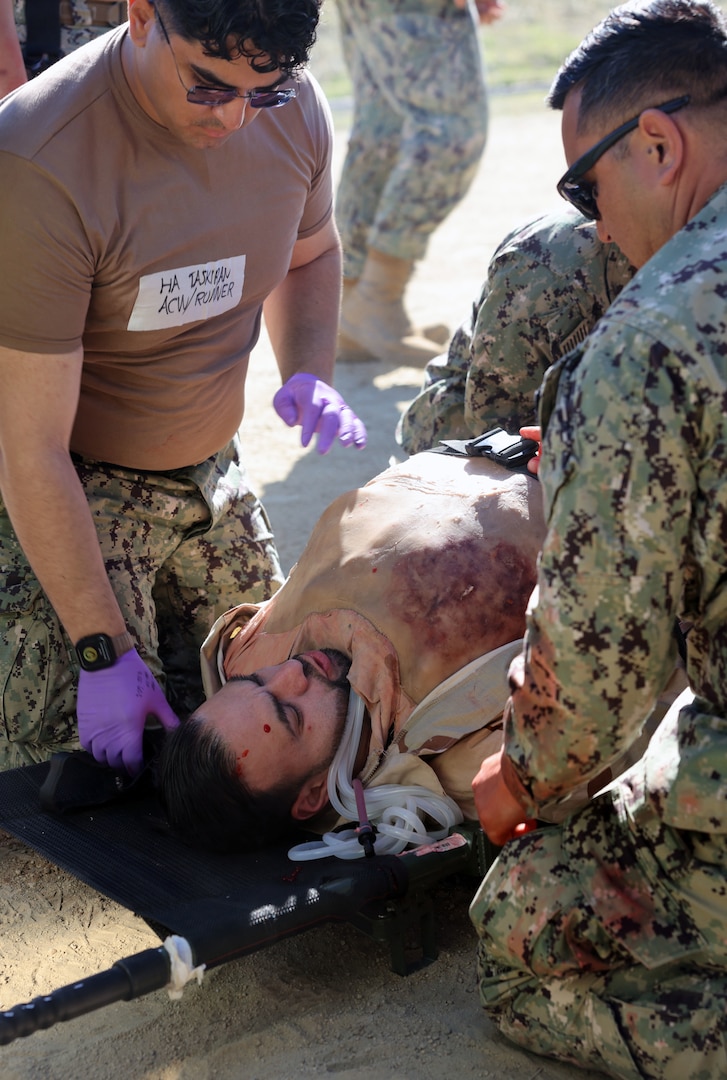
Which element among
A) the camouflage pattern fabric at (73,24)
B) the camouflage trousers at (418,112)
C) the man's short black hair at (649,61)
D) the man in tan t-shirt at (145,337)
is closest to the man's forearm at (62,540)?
the man in tan t-shirt at (145,337)

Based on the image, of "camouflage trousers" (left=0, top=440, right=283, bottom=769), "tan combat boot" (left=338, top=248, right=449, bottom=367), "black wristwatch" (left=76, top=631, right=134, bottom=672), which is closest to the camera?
"black wristwatch" (left=76, top=631, right=134, bottom=672)

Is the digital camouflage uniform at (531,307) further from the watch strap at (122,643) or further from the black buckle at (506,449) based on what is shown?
the watch strap at (122,643)

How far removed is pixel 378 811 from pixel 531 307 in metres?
1.40

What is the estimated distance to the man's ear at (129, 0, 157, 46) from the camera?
7.95 ft

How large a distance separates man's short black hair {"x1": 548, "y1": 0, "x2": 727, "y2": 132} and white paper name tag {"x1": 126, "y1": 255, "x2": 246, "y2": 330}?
111 cm

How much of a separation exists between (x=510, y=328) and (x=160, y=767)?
4.74 feet

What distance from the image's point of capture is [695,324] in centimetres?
165

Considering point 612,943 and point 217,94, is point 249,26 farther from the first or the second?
point 612,943

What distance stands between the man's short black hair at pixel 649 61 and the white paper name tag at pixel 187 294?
111 centimetres

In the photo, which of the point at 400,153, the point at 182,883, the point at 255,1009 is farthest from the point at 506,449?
the point at 400,153

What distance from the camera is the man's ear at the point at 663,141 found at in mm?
1765

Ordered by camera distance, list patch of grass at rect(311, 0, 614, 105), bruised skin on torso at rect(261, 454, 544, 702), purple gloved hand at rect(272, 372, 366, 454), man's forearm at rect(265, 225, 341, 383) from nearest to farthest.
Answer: bruised skin on torso at rect(261, 454, 544, 702) → purple gloved hand at rect(272, 372, 366, 454) → man's forearm at rect(265, 225, 341, 383) → patch of grass at rect(311, 0, 614, 105)

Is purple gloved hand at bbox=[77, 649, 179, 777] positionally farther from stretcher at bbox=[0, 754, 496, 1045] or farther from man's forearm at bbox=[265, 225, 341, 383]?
man's forearm at bbox=[265, 225, 341, 383]

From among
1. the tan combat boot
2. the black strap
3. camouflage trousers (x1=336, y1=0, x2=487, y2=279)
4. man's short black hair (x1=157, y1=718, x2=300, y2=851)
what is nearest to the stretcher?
man's short black hair (x1=157, y1=718, x2=300, y2=851)
